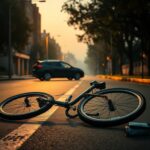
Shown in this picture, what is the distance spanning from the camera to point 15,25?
A: 51594mm

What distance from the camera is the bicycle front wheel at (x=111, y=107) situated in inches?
261

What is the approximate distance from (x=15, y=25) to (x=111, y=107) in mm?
45478

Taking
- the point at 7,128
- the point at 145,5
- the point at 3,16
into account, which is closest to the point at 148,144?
the point at 7,128

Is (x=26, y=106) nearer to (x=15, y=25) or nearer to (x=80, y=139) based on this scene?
(x=80, y=139)

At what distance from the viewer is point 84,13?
2060 inches

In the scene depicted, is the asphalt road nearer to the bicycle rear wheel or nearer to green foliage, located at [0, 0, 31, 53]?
the bicycle rear wheel

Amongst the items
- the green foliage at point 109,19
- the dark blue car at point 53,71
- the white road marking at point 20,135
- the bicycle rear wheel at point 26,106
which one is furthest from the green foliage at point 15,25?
the white road marking at point 20,135

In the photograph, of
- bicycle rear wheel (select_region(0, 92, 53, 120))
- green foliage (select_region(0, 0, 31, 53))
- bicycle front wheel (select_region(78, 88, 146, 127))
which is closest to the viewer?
bicycle front wheel (select_region(78, 88, 146, 127))

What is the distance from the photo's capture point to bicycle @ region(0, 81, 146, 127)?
6707mm

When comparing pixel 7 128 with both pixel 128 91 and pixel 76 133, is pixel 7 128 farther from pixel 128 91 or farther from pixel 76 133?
pixel 128 91

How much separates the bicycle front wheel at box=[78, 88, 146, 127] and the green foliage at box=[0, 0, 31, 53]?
43.1 metres

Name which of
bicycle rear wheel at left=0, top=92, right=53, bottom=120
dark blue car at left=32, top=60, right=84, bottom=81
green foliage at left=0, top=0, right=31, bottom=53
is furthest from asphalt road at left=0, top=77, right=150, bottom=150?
green foliage at left=0, top=0, right=31, bottom=53

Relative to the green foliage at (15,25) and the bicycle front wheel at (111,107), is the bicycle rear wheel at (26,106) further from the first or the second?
the green foliage at (15,25)

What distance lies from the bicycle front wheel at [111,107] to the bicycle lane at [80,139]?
16cm
